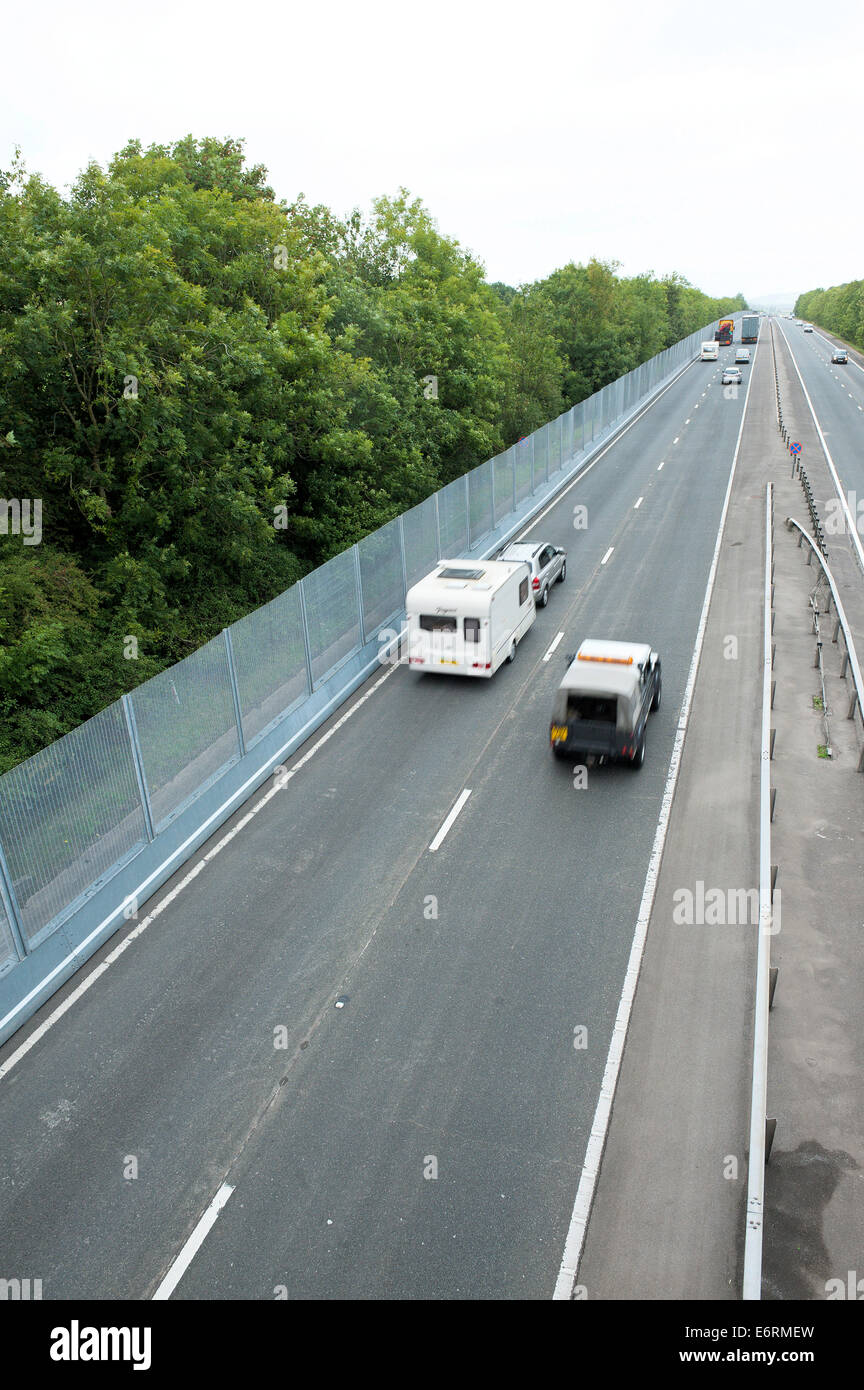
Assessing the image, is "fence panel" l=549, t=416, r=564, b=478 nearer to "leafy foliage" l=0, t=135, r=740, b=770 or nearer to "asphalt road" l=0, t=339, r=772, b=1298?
"leafy foliage" l=0, t=135, r=740, b=770

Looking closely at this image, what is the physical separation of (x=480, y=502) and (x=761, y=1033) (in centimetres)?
2160

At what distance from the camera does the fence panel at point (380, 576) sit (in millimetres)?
20172

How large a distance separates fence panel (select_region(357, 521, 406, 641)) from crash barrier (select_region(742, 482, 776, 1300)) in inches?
350

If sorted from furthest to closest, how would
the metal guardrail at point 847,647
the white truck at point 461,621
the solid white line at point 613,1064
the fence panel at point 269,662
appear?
the white truck at point 461,621
the metal guardrail at point 847,647
the fence panel at point 269,662
the solid white line at point 613,1064

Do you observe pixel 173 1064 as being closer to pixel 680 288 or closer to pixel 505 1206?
pixel 505 1206

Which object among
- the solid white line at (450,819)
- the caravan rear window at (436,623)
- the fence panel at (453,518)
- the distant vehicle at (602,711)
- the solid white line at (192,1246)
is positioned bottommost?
the solid white line at (192,1246)

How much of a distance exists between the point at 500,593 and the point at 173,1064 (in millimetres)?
11668

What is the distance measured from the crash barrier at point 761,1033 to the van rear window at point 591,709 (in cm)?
272

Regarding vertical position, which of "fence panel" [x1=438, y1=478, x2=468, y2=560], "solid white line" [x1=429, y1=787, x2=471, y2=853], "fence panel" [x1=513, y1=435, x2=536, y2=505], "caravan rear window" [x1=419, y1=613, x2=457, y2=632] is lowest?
"solid white line" [x1=429, y1=787, x2=471, y2=853]

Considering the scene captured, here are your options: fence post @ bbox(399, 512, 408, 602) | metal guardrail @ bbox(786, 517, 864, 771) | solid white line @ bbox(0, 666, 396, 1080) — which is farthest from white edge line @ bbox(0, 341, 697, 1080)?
metal guardrail @ bbox(786, 517, 864, 771)

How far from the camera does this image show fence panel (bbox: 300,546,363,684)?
17703 mm

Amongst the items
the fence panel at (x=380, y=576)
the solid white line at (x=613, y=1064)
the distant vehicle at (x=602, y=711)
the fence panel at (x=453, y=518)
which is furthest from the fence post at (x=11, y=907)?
the fence panel at (x=453, y=518)

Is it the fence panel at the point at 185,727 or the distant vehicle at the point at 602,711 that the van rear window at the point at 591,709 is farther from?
the fence panel at the point at 185,727
